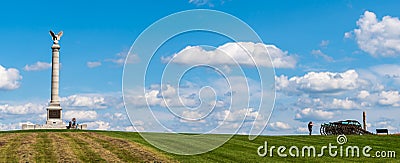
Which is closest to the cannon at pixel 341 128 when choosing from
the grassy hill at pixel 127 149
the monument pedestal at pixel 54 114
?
the grassy hill at pixel 127 149

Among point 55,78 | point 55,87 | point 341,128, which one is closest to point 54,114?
point 55,87

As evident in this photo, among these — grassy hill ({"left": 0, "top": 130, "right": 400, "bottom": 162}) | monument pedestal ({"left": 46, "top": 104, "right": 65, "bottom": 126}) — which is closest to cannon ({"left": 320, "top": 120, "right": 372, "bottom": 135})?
grassy hill ({"left": 0, "top": 130, "right": 400, "bottom": 162})

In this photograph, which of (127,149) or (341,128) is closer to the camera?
(127,149)

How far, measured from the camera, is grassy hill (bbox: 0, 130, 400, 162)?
1136 inches

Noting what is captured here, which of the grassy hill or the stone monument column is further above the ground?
the stone monument column

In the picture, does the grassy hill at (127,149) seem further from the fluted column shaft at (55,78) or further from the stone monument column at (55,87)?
the fluted column shaft at (55,78)

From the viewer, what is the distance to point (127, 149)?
3241 cm

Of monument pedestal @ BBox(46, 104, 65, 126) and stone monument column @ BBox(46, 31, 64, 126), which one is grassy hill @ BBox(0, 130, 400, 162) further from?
stone monument column @ BBox(46, 31, 64, 126)

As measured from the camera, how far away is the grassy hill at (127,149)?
2884 centimetres

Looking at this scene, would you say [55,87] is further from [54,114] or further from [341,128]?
[341,128]

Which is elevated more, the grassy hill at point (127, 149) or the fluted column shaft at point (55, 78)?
the fluted column shaft at point (55, 78)

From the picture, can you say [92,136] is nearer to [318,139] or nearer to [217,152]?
[217,152]

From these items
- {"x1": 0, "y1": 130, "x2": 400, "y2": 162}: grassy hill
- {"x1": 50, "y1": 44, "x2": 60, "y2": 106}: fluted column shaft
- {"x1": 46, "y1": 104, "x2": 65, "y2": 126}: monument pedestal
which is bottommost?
{"x1": 0, "y1": 130, "x2": 400, "y2": 162}: grassy hill

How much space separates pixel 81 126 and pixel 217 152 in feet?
111
